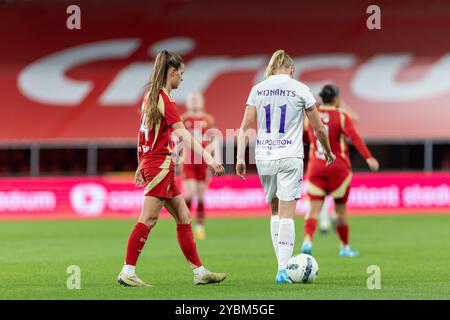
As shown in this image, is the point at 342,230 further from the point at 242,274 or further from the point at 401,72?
the point at 401,72

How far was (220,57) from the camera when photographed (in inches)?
1166

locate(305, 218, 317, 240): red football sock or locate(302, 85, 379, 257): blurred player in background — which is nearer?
locate(305, 218, 317, 240): red football sock

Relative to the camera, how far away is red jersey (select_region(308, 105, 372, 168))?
13266mm

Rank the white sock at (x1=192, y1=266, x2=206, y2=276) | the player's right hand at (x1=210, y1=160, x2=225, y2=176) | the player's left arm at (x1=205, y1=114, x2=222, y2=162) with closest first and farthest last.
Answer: the player's right hand at (x1=210, y1=160, x2=225, y2=176), the white sock at (x1=192, y1=266, x2=206, y2=276), the player's left arm at (x1=205, y1=114, x2=222, y2=162)

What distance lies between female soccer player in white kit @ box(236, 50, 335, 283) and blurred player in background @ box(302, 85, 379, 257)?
10.9 ft

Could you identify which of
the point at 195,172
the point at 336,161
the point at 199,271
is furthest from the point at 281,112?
the point at 195,172

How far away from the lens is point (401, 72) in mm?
29703

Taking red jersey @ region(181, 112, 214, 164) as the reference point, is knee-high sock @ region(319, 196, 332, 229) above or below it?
below

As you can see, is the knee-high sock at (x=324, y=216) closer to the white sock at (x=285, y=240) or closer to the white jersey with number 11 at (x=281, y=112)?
the white sock at (x=285, y=240)

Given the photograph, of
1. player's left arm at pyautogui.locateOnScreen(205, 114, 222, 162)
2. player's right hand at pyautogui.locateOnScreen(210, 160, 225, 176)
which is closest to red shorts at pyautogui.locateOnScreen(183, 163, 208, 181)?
player's left arm at pyautogui.locateOnScreen(205, 114, 222, 162)

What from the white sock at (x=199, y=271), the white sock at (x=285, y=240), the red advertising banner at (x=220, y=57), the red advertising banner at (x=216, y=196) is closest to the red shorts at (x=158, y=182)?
the white sock at (x=199, y=271)

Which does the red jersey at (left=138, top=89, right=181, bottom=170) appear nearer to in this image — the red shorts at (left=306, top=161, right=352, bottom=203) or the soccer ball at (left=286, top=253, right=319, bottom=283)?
the soccer ball at (left=286, top=253, right=319, bottom=283)
